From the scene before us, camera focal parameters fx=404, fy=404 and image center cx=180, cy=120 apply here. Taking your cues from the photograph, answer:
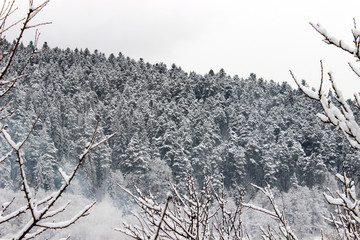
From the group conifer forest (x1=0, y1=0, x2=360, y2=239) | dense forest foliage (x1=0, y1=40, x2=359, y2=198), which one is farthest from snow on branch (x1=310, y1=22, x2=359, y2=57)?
dense forest foliage (x1=0, y1=40, x2=359, y2=198)

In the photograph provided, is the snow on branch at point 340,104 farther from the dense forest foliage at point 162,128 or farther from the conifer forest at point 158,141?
the dense forest foliage at point 162,128

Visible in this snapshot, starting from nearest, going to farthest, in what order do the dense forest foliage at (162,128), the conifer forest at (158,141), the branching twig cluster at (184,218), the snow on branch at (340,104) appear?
the snow on branch at (340,104) → the branching twig cluster at (184,218) → the conifer forest at (158,141) → the dense forest foliage at (162,128)

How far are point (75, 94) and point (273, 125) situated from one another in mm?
41162

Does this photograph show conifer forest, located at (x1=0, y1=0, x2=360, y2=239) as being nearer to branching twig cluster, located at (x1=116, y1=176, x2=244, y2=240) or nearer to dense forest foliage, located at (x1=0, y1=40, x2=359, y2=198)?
dense forest foliage, located at (x1=0, y1=40, x2=359, y2=198)

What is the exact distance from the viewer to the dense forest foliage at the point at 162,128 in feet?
209

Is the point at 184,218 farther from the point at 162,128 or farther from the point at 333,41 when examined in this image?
the point at 162,128

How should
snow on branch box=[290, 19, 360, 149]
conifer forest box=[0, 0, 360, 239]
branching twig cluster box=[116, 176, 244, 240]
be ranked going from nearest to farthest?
snow on branch box=[290, 19, 360, 149] → branching twig cluster box=[116, 176, 244, 240] → conifer forest box=[0, 0, 360, 239]

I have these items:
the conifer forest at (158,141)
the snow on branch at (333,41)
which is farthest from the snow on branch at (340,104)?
the conifer forest at (158,141)

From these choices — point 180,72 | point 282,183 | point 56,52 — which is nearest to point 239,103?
point 180,72

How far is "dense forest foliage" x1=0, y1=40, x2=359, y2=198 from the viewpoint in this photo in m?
63.7

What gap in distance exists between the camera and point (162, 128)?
7494cm

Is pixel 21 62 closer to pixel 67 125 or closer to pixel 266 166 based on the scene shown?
pixel 67 125

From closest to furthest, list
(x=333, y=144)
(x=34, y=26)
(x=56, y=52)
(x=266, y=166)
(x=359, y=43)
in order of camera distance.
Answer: (x=359, y=43) < (x=34, y=26) < (x=266, y=166) < (x=333, y=144) < (x=56, y=52)

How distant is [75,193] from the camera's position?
62.1 meters
